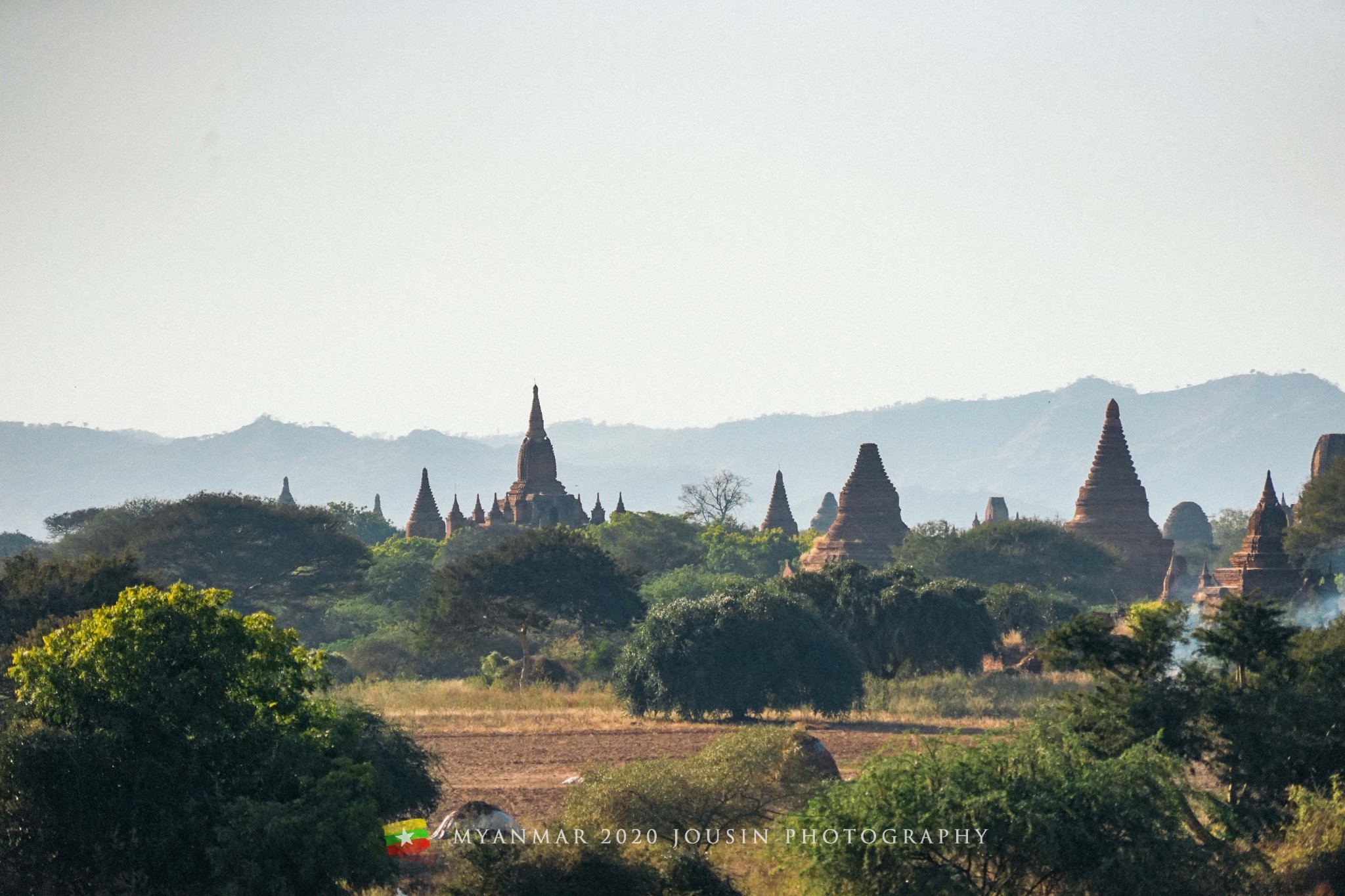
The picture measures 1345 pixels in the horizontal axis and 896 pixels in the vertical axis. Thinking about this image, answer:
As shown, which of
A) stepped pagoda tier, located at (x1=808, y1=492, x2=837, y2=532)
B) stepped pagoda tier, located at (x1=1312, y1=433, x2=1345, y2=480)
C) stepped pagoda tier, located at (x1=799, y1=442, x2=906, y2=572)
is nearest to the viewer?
stepped pagoda tier, located at (x1=799, y1=442, x2=906, y2=572)

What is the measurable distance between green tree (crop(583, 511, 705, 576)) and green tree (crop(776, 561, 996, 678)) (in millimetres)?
32711

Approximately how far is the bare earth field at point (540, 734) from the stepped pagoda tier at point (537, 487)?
5358 centimetres

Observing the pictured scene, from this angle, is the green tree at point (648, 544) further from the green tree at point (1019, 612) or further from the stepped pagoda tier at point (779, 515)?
the green tree at point (1019, 612)

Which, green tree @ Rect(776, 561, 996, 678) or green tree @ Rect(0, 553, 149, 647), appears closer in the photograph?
green tree @ Rect(0, 553, 149, 647)

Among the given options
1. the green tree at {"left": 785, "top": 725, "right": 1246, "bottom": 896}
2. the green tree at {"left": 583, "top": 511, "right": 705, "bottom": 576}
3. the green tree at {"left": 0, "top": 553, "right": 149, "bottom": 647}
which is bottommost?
the green tree at {"left": 785, "top": 725, "right": 1246, "bottom": 896}

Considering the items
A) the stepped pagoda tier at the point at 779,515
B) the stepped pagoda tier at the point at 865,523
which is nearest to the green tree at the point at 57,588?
the stepped pagoda tier at the point at 865,523

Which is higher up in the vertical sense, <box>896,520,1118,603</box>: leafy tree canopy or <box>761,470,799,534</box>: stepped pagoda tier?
<box>761,470,799,534</box>: stepped pagoda tier

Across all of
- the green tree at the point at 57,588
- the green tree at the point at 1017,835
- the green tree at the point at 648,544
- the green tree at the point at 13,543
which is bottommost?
the green tree at the point at 1017,835

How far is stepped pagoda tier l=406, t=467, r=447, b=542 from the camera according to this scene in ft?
373

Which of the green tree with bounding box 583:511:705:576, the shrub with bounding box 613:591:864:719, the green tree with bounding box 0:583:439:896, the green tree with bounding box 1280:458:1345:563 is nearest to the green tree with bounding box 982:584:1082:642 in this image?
the green tree with bounding box 1280:458:1345:563

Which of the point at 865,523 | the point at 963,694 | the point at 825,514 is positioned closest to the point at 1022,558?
the point at 865,523

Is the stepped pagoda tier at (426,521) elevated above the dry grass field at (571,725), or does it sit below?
above

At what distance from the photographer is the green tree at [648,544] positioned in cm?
8494

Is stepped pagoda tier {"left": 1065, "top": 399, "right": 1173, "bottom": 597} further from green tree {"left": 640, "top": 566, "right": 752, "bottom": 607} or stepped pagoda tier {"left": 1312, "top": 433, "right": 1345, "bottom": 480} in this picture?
green tree {"left": 640, "top": 566, "right": 752, "bottom": 607}
